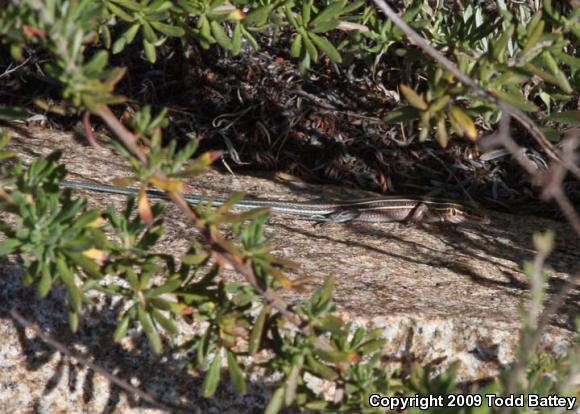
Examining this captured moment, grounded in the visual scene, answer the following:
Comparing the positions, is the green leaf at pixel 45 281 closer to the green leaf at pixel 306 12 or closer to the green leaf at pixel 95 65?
the green leaf at pixel 95 65

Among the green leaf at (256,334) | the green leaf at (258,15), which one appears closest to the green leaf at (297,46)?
the green leaf at (258,15)

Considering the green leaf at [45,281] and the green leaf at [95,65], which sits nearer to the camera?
the green leaf at [95,65]

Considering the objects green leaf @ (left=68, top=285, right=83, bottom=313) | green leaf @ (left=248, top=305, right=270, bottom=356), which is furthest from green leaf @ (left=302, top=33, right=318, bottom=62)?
green leaf @ (left=68, top=285, right=83, bottom=313)

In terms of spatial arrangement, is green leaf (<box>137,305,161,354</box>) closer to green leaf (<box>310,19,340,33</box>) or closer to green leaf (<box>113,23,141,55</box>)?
green leaf (<box>113,23,141,55</box>)

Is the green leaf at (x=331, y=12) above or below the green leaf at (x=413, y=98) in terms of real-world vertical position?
above

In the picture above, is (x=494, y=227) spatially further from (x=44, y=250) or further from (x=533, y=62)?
(x=44, y=250)

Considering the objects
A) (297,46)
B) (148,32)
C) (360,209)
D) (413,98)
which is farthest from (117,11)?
(360,209)

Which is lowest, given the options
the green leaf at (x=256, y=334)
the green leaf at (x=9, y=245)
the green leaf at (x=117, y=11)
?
the green leaf at (x=256, y=334)
